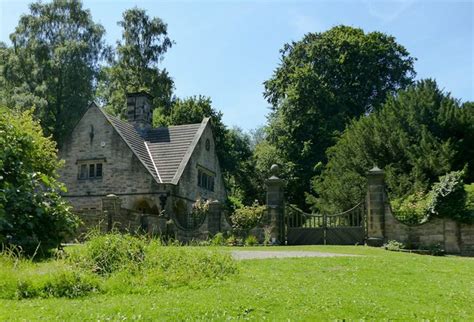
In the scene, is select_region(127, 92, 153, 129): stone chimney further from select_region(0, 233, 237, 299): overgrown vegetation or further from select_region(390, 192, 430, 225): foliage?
select_region(0, 233, 237, 299): overgrown vegetation

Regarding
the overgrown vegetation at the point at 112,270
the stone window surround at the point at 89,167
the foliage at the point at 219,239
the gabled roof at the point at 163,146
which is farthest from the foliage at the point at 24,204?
the stone window surround at the point at 89,167

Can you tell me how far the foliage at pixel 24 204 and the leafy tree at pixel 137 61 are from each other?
125 ft

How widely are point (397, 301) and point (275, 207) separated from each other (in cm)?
1473

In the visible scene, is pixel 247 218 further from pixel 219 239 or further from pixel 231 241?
pixel 219 239

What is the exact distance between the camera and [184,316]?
24.0 feet

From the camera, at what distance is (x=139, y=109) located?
38.8 meters

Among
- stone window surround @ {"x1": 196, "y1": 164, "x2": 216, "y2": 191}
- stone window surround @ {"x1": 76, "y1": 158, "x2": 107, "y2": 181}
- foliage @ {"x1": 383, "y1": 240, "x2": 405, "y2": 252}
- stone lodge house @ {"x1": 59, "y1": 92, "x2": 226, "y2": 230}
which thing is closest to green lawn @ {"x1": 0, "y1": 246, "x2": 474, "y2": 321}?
foliage @ {"x1": 383, "y1": 240, "x2": 405, "y2": 252}

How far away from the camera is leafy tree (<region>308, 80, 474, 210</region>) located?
1075 inches

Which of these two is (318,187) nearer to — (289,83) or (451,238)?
(451,238)

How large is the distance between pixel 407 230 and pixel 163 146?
19.4 metres

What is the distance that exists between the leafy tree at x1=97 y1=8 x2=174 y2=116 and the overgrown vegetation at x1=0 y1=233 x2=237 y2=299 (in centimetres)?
4181

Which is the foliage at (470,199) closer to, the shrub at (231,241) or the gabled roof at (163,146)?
the shrub at (231,241)

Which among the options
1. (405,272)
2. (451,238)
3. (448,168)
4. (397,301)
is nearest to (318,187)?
(448,168)

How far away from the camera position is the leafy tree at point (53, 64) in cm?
4678
